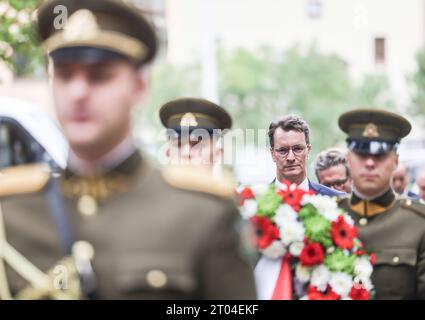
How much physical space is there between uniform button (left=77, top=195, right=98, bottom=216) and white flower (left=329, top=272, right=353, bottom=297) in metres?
1.56

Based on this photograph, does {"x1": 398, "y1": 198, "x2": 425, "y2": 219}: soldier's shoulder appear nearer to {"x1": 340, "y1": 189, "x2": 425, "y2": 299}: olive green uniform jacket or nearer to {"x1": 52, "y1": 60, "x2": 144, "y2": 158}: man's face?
{"x1": 340, "y1": 189, "x2": 425, "y2": 299}: olive green uniform jacket

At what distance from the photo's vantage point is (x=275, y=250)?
347cm

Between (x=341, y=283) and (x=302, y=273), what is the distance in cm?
16

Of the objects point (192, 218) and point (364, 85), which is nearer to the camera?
point (192, 218)

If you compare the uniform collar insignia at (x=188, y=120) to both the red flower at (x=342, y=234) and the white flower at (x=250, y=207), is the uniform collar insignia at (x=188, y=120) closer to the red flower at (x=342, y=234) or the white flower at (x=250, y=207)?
the white flower at (x=250, y=207)

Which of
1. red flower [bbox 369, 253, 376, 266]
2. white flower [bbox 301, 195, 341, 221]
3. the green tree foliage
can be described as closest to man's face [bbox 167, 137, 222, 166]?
white flower [bbox 301, 195, 341, 221]

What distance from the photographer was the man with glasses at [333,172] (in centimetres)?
515

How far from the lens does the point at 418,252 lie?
3791 millimetres

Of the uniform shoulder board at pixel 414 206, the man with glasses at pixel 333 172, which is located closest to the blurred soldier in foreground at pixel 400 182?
the man with glasses at pixel 333 172

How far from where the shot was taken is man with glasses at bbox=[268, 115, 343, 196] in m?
4.08
